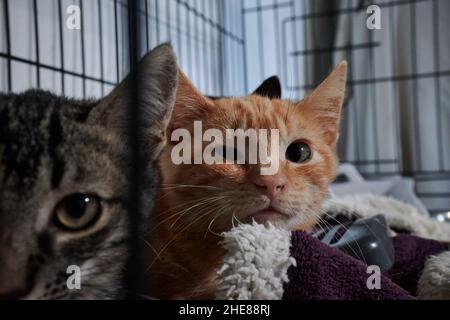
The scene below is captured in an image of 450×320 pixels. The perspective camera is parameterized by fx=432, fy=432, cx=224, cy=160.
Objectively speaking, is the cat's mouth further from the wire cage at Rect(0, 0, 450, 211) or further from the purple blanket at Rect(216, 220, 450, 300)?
the wire cage at Rect(0, 0, 450, 211)

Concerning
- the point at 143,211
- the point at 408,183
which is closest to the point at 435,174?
the point at 408,183

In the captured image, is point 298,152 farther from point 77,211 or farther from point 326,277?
point 77,211

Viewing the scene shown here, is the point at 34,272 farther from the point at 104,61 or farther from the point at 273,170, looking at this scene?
the point at 104,61

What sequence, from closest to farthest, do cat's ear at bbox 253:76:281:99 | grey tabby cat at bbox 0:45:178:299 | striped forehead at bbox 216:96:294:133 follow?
grey tabby cat at bbox 0:45:178:299 < striped forehead at bbox 216:96:294:133 < cat's ear at bbox 253:76:281:99

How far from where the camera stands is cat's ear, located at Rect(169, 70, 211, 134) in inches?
33.3

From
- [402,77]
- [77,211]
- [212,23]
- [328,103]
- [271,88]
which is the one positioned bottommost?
[77,211]

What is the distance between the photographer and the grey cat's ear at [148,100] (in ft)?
2.15

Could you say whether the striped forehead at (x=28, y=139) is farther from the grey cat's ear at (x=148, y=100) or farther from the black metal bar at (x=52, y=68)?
the black metal bar at (x=52, y=68)

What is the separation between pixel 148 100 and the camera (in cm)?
71

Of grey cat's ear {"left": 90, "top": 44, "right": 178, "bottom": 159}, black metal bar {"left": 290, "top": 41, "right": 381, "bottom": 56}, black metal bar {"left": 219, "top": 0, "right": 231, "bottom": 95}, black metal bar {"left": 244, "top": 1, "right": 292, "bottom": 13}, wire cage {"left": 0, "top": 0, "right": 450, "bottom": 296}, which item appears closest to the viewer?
grey cat's ear {"left": 90, "top": 44, "right": 178, "bottom": 159}

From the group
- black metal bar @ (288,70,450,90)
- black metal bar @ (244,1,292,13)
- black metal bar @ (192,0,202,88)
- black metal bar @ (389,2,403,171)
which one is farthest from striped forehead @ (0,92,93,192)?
black metal bar @ (389,2,403,171)

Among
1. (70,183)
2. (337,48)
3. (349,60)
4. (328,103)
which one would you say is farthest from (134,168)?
(349,60)

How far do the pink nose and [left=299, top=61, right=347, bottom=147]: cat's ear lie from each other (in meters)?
0.24

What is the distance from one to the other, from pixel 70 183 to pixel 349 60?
1771mm
